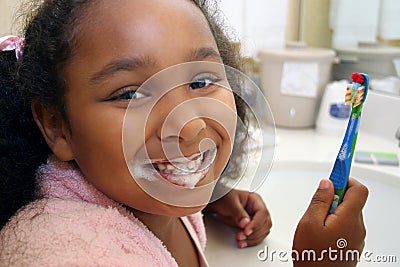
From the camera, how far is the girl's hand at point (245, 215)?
79cm

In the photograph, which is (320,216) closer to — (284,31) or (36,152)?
(36,152)

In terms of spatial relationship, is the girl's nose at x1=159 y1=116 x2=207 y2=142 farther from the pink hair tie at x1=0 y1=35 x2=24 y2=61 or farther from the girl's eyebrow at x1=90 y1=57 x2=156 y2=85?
the pink hair tie at x1=0 y1=35 x2=24 y2=61

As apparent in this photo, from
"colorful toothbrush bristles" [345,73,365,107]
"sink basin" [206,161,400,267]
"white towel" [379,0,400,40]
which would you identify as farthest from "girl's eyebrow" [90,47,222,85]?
"white towel" [379,0,400,40]

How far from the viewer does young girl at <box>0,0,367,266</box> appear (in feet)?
1.57

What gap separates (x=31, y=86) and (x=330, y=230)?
410 millimetres

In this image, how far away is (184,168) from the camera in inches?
20.0

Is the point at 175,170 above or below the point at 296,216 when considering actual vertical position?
above

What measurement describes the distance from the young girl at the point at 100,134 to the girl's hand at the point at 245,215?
0.21 metres

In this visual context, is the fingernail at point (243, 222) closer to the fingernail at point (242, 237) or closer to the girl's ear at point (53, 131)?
the fingernail at point (242, 237)

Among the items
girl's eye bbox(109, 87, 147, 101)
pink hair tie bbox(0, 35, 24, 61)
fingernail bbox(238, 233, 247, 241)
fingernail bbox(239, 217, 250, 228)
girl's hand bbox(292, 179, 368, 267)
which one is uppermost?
pink hair tie bbox(0, 35, 24, 61)

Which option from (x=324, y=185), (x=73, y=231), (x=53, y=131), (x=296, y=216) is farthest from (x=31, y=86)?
(x=296, y=216)

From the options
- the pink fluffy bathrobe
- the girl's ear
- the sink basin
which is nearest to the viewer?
the pink fluffy bathrobe

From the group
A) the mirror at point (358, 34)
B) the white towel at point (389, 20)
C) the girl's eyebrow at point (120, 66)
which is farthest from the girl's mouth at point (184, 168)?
the white towel at point (389, 20)

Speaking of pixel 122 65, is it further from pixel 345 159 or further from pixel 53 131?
pixel 345 159
